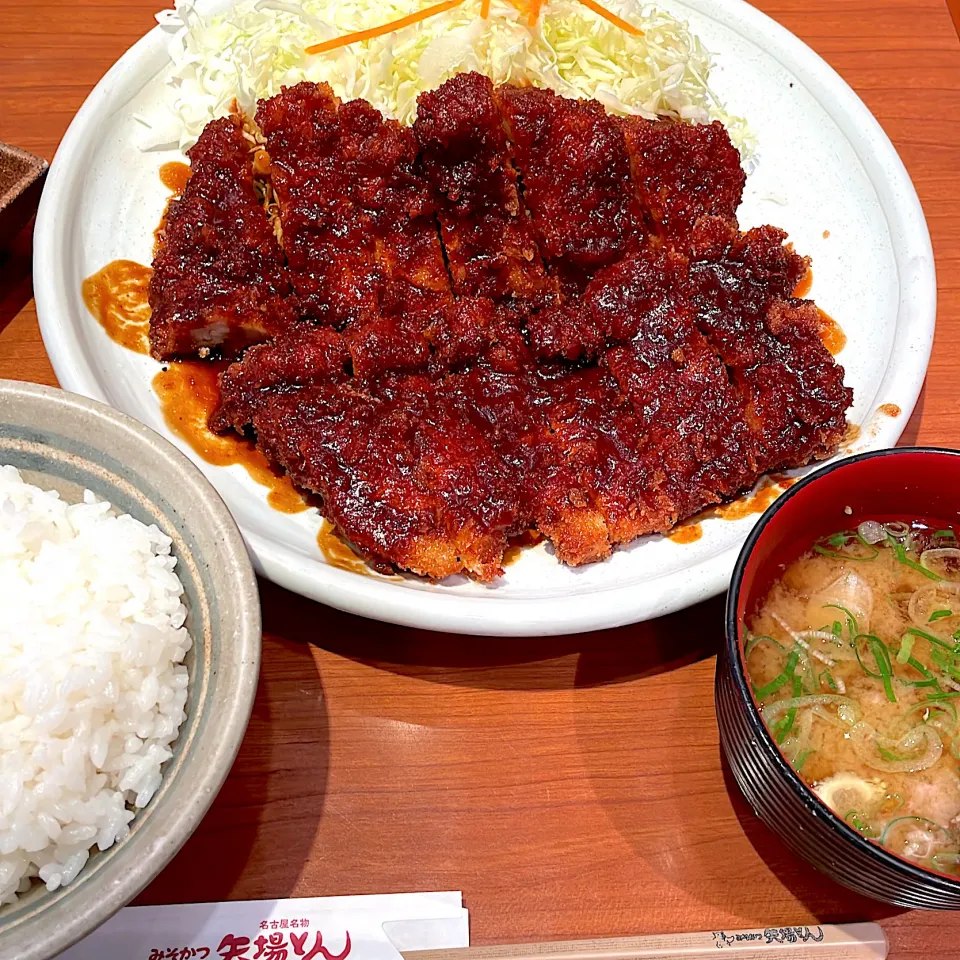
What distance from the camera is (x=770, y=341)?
2.45 metres

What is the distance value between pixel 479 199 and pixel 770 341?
3.23 ft

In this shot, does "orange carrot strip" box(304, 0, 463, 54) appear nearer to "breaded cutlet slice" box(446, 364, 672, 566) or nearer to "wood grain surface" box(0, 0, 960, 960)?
"breaded cutlet slice" box(446, 364, 672, 566)

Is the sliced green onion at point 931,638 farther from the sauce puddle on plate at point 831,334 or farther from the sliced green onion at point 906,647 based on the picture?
the sauce puddle on plate at point 831,334

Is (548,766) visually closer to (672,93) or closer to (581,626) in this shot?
(581,626)

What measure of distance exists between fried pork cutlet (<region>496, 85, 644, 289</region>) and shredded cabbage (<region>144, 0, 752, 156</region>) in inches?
15.5

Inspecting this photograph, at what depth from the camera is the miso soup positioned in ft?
5.50

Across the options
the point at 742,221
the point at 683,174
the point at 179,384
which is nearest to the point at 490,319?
the point at 683,174

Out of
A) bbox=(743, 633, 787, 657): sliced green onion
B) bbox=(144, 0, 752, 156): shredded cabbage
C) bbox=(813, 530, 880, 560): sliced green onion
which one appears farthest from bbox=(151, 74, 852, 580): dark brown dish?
bbox=(743, 633, 787, 657): sliced green onion

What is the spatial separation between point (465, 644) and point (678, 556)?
2.00ft

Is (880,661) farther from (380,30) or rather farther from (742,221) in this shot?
(380,30)

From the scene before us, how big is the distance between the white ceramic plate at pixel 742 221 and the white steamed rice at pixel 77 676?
32 cm

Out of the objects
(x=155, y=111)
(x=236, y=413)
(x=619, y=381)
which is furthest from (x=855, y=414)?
(x=155, y=111)

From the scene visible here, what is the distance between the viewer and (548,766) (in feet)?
6.88

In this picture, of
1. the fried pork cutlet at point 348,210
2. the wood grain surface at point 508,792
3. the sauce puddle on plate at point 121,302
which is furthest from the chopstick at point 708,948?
the sauce puddle on plate at point 121,302
